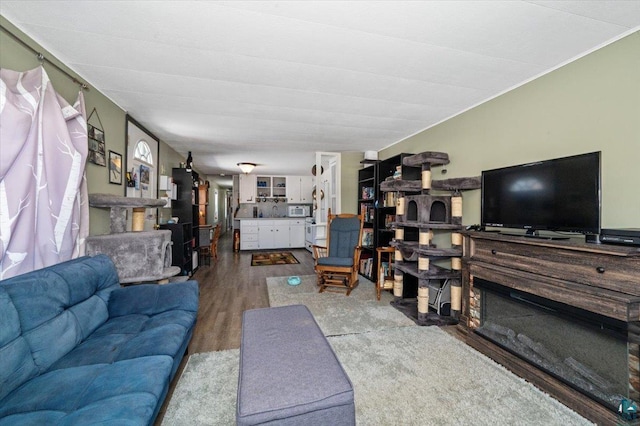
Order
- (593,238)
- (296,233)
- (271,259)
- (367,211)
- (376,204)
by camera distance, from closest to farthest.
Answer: (593,238) < (376,204) < (367,211) < (271,259) < (296,233)

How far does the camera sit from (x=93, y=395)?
1.05m

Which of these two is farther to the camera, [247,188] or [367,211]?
[247,188]

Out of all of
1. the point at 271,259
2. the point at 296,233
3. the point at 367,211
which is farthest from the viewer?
the point at 296,233

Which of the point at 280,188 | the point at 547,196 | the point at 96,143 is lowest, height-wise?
the point at 547,196

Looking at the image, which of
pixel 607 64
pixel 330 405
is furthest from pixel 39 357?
pixel 607 64

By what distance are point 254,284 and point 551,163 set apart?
3.80 metres

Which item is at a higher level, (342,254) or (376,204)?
(376,204)

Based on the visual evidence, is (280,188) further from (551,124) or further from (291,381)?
(291,381)

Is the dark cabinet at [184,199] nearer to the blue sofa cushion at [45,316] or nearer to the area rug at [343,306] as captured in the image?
the area rug at [343,306]

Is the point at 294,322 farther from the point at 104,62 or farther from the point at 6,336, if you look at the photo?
the point at 104,62

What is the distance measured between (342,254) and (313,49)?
9.53 feet

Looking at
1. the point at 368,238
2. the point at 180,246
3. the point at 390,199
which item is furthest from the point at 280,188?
the point at 390,199

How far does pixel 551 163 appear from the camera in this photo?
1.81m

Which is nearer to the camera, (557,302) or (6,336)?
(6,336)
